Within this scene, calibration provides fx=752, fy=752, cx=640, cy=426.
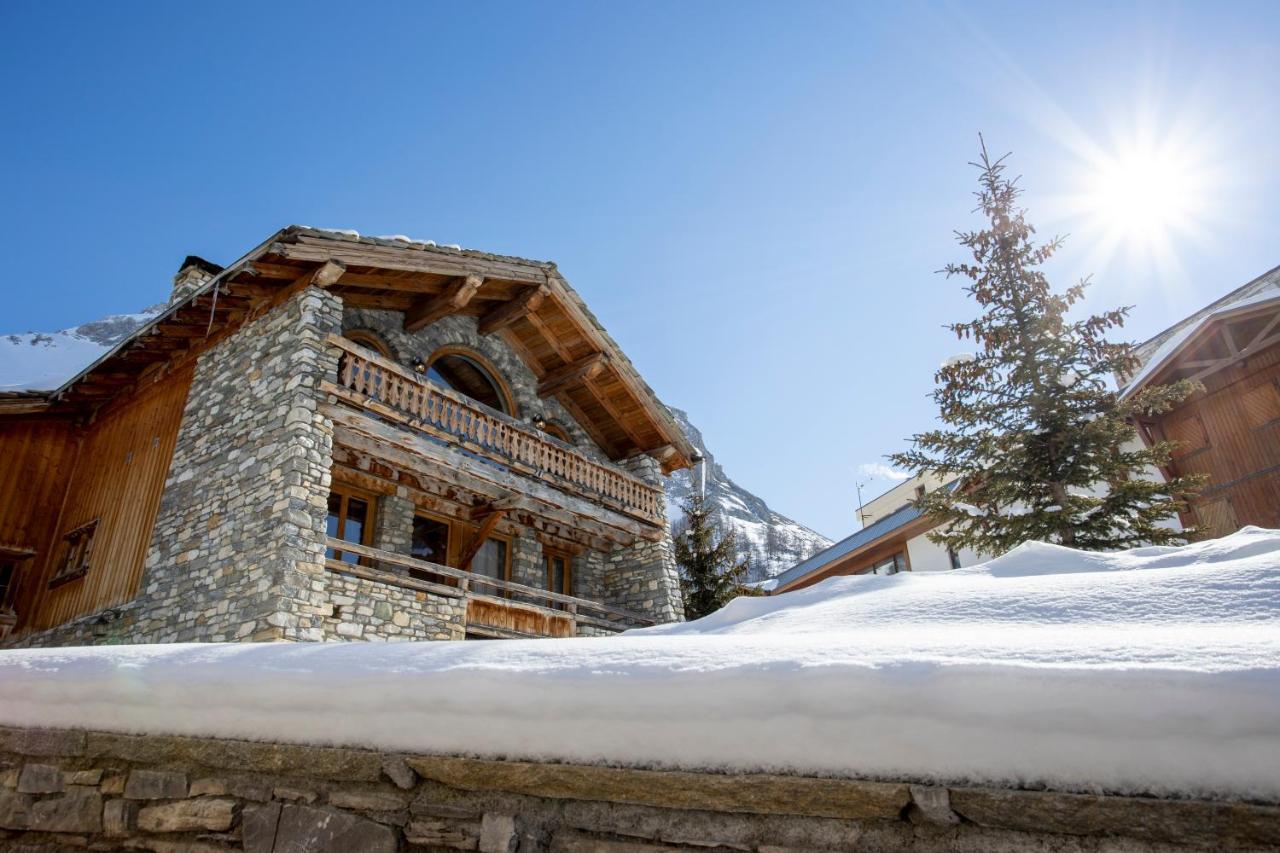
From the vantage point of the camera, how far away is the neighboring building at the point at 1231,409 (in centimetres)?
1437

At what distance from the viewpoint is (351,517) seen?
1200cm

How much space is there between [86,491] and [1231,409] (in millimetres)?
21626

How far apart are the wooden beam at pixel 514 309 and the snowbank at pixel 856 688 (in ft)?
33.6

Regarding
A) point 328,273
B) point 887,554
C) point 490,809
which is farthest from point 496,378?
point 490,809

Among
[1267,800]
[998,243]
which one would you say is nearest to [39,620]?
[1267,800]

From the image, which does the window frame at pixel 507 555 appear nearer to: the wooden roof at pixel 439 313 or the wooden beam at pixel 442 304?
the wooden roof at pixel 439 313

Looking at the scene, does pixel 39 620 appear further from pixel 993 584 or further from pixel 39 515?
pixel 993 584

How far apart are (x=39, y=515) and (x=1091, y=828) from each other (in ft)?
52.5

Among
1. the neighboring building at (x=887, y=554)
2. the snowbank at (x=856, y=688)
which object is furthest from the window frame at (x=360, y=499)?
the neighboring building at (x=887, y=554)

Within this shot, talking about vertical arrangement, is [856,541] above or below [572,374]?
below

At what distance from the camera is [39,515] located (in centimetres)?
1301

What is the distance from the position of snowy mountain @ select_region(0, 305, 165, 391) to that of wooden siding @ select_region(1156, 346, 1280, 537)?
136 feet

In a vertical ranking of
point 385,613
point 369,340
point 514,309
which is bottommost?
point 385,613

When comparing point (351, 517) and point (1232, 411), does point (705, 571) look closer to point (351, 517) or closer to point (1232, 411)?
point (351, 517)
